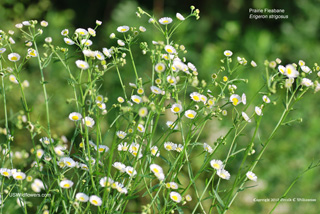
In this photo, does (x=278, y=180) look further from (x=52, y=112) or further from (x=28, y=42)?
(x=28, y=42)

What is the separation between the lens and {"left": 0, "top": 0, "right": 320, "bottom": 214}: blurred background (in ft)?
6.03

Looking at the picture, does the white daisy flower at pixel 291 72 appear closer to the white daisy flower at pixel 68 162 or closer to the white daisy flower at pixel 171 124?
the white daisy flower at pixel 171 124

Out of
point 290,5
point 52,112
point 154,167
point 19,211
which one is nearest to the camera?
Result: point 154,167

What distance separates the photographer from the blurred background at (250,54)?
6.03 feet

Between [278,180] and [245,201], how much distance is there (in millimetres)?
178

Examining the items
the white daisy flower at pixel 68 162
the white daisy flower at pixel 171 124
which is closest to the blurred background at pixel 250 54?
the white daisy flower at pixel 171 124

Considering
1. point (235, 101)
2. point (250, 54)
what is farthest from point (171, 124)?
point (250, 54)

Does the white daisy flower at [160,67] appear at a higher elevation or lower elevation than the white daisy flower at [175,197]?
higher

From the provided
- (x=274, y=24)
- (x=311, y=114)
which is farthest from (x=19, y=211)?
(x=274, y=24)

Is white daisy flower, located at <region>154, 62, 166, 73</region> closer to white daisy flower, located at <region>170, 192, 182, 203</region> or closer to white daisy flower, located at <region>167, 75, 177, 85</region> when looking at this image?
white daisy flower, located at <region>167, 75, 177, 85</region>

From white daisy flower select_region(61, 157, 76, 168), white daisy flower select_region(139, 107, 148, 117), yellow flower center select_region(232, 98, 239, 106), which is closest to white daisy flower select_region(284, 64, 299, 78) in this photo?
yellow flower center select_region(232, 98, 239, 106)

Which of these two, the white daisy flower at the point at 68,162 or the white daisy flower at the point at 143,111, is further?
the white daisy flower at the point at 68,162

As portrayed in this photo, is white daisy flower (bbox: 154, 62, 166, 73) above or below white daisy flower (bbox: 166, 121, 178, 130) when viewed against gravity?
above

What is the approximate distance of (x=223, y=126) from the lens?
180 centimetres
